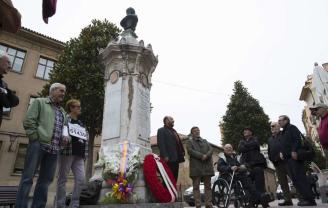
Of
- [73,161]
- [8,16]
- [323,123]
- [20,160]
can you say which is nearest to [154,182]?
[73,161]

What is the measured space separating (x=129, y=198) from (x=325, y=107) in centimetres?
467

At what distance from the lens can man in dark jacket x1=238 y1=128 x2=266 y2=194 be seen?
641 centimetres

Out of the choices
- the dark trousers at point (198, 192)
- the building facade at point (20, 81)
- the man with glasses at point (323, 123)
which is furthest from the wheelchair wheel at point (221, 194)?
the building facade at point (20, 81)

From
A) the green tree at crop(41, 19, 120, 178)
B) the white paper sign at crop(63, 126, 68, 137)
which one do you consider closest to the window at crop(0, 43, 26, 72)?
the green tree at crop(41, 19, 120, 178)

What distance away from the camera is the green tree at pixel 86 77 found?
13.2 meters

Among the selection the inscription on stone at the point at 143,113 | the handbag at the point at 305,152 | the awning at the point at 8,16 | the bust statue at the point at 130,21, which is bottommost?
the handbag at the point at 305,152

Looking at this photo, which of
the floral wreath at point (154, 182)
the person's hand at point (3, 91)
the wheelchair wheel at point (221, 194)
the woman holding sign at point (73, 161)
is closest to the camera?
the person's hand at point (3, 91)

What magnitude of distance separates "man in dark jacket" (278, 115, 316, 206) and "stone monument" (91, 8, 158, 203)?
133 inches

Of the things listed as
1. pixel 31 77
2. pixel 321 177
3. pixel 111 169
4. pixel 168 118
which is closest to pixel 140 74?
pixel 168 118

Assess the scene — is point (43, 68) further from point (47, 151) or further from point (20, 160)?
point (47, 151)

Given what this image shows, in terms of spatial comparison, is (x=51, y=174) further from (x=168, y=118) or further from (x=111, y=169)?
(x=168, y=118)

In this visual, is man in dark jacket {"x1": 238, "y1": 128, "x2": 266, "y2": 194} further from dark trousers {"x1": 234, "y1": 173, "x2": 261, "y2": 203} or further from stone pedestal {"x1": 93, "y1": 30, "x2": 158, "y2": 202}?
stone pedestal {"x1": 93, "y1": 30, "x2": 158, "y2": 202}

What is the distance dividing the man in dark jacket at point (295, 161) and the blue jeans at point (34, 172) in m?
5.05

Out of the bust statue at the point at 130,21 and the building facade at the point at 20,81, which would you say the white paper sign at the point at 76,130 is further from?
the building facade at the point at 20,81
